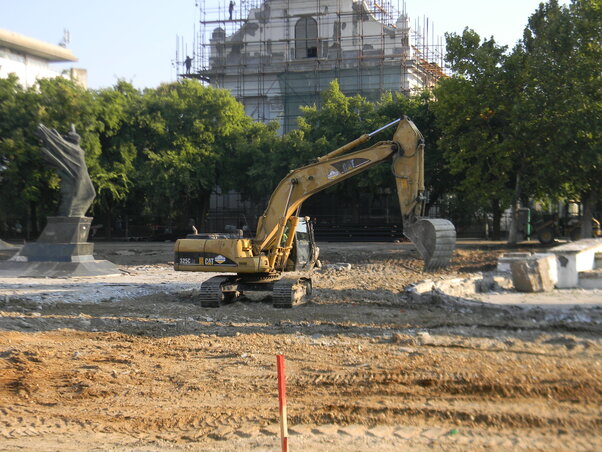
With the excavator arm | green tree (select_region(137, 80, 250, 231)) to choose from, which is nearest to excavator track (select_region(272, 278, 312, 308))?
the excavator arm

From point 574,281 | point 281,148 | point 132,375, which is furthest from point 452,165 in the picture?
point 132,375

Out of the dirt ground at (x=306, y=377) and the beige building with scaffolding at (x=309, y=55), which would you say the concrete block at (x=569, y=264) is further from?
the beige building with scaffolding at (x=309, y=55)

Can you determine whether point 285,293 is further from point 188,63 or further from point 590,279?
point 188,63

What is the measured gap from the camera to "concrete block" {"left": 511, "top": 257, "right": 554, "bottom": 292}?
744 inches

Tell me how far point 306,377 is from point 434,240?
664 cm

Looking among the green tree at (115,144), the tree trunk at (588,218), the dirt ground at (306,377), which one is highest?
the green tree at (115,144)

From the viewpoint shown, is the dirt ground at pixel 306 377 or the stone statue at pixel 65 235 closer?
the dirt ground at pixel 306 377

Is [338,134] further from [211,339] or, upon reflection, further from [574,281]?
[211,339]

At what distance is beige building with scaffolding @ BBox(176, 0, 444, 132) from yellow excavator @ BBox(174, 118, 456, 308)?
3681cm

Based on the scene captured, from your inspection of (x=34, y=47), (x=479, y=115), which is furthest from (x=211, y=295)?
(x=34, y=47)

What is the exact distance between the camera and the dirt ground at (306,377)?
21.7ft

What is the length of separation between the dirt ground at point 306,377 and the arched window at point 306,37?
43.1 metres

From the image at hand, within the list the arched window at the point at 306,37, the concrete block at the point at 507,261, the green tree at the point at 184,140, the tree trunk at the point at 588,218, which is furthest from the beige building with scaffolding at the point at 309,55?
the concrete block at the point at 507,261

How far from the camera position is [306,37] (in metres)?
56.5
